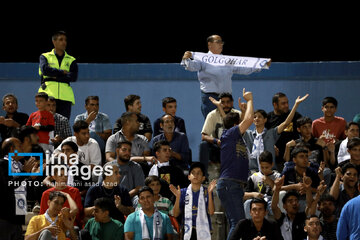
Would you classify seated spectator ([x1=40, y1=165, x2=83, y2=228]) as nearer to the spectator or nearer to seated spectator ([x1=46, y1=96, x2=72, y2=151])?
seated spectator ([x1=46, y1=96, x2=72, y2=151])

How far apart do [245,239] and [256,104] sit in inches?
197

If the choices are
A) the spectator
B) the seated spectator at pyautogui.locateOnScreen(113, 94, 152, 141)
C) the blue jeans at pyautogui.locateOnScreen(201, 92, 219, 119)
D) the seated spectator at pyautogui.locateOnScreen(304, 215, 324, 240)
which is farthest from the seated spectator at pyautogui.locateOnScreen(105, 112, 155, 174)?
the spectator

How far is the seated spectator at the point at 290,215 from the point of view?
34.8 feet

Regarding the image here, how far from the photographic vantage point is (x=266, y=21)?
15.9 m

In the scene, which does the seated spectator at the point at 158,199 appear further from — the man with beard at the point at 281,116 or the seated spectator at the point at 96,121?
the man with beard at the point at 281,116

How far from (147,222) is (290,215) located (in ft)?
6.21

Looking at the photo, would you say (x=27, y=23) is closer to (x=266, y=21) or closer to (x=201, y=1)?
(x=201, y=1)

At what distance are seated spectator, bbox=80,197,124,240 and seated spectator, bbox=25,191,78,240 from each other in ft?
0.76

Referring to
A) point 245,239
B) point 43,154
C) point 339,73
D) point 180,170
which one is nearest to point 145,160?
point 180,170

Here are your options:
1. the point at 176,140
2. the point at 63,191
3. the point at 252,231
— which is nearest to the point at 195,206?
the point at 252,231

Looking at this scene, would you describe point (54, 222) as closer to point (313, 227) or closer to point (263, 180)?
point (263, 180)

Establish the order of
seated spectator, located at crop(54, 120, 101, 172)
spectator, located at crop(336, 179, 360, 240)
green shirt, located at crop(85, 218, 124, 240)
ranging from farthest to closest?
seated spectator, located at crop(54, 120, 101, 172), green shirt, located at crop(85, 218, 124, 240), spectator, located at crop(336, 179, 360, 240)

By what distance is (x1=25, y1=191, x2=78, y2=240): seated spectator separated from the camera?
9.94 meters

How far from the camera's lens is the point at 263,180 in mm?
11180
